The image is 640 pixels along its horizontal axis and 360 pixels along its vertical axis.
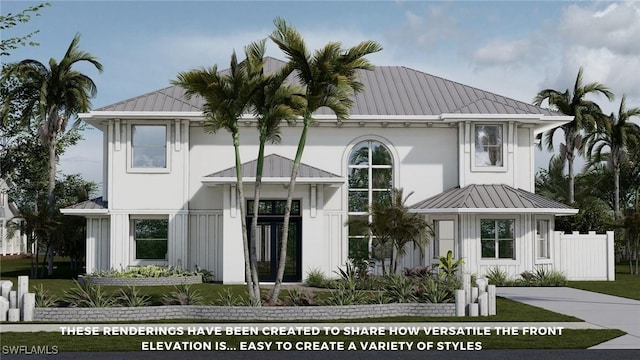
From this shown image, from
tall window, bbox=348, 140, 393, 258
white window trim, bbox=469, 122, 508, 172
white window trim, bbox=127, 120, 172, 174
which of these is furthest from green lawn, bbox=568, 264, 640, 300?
white window trim, bbox=127, 120, 172, 174

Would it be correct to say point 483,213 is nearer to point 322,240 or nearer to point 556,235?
point 556,235

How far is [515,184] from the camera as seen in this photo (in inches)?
1249

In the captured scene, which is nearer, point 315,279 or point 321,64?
point 321,64

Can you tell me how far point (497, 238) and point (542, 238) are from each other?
2.02 m

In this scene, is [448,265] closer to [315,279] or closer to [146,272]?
[315,279]

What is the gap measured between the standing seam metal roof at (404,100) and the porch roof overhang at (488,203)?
2885mm

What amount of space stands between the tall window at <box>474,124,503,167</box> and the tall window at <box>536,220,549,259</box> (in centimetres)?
263

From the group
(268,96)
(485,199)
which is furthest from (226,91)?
(485,199)

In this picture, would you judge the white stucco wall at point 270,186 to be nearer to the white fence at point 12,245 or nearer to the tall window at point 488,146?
the tall window at point 488,146

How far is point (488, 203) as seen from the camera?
29812 millimetres

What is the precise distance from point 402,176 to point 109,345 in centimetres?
1898

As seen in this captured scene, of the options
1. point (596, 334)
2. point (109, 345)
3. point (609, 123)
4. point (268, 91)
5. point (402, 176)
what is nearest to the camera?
point (109, 345)

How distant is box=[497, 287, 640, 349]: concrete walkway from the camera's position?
15757 millimetres

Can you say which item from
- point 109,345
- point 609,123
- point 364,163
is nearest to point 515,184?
point 364,163
